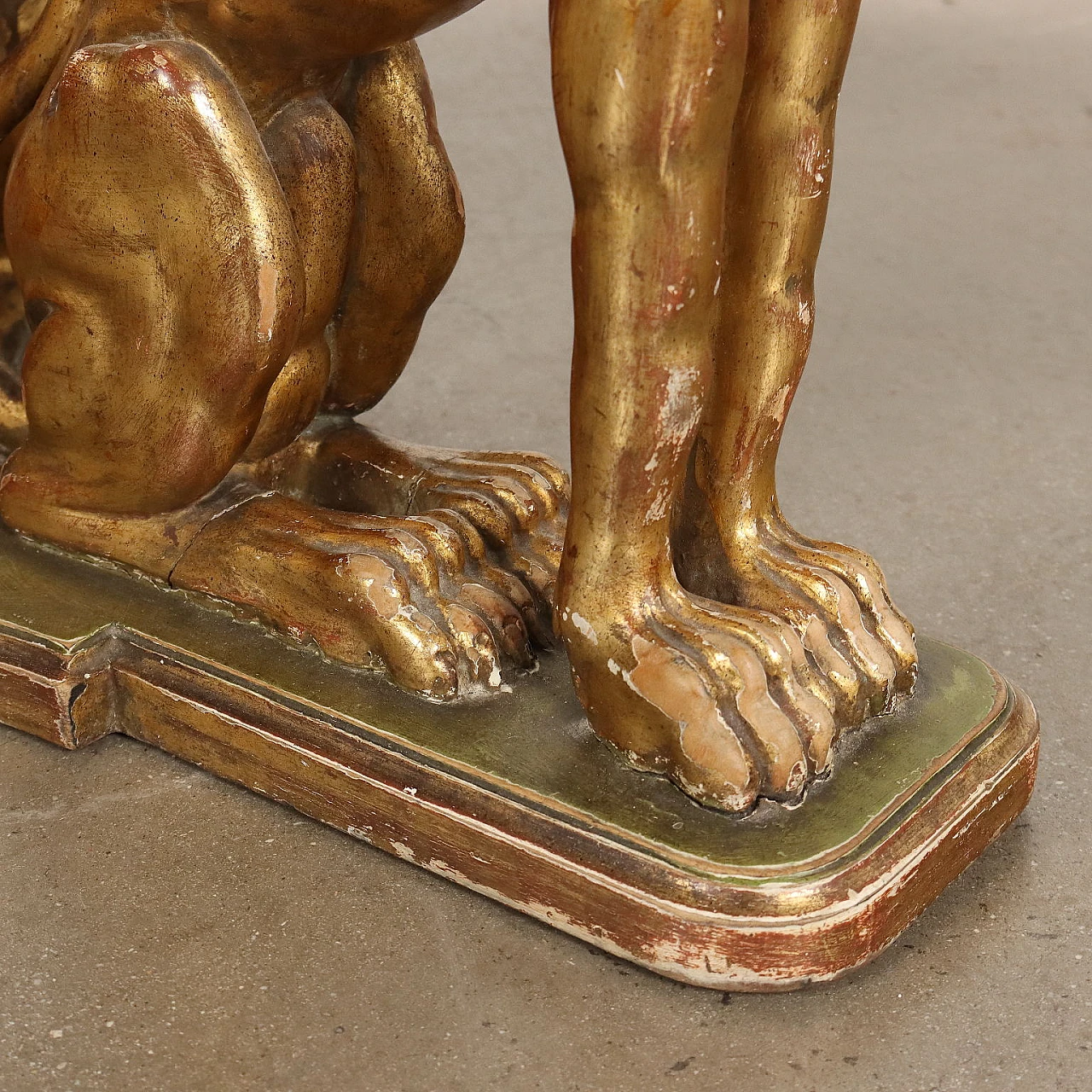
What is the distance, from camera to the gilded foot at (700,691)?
1.25m

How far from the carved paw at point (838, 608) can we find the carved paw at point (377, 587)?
0.21 meters

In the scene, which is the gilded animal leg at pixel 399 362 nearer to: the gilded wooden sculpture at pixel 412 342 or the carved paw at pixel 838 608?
the gilded wooden sculpture at pixel 412 342

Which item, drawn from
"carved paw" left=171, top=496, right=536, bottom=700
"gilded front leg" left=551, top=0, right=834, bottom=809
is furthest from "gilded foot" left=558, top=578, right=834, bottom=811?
"carved paw" left=171, top=496, right=536, bottom=700

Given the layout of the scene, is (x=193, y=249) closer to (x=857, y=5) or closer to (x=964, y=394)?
(x=857, y=5)

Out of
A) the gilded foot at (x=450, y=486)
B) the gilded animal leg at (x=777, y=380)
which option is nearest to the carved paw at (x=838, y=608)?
the gilded animal leg at (x=777, y=380)

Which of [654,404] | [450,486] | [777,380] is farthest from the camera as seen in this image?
[450,486]

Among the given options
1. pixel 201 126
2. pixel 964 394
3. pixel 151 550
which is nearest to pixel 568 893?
pixel 151 550

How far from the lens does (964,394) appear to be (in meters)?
2.33

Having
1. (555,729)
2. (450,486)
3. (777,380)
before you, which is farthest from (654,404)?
(450,486)

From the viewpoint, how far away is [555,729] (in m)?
1.35

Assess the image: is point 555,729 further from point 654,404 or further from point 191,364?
point 191,364

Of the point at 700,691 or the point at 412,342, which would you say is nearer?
the point at 700,691

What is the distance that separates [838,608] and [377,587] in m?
0.37

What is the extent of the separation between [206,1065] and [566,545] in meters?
0.45
